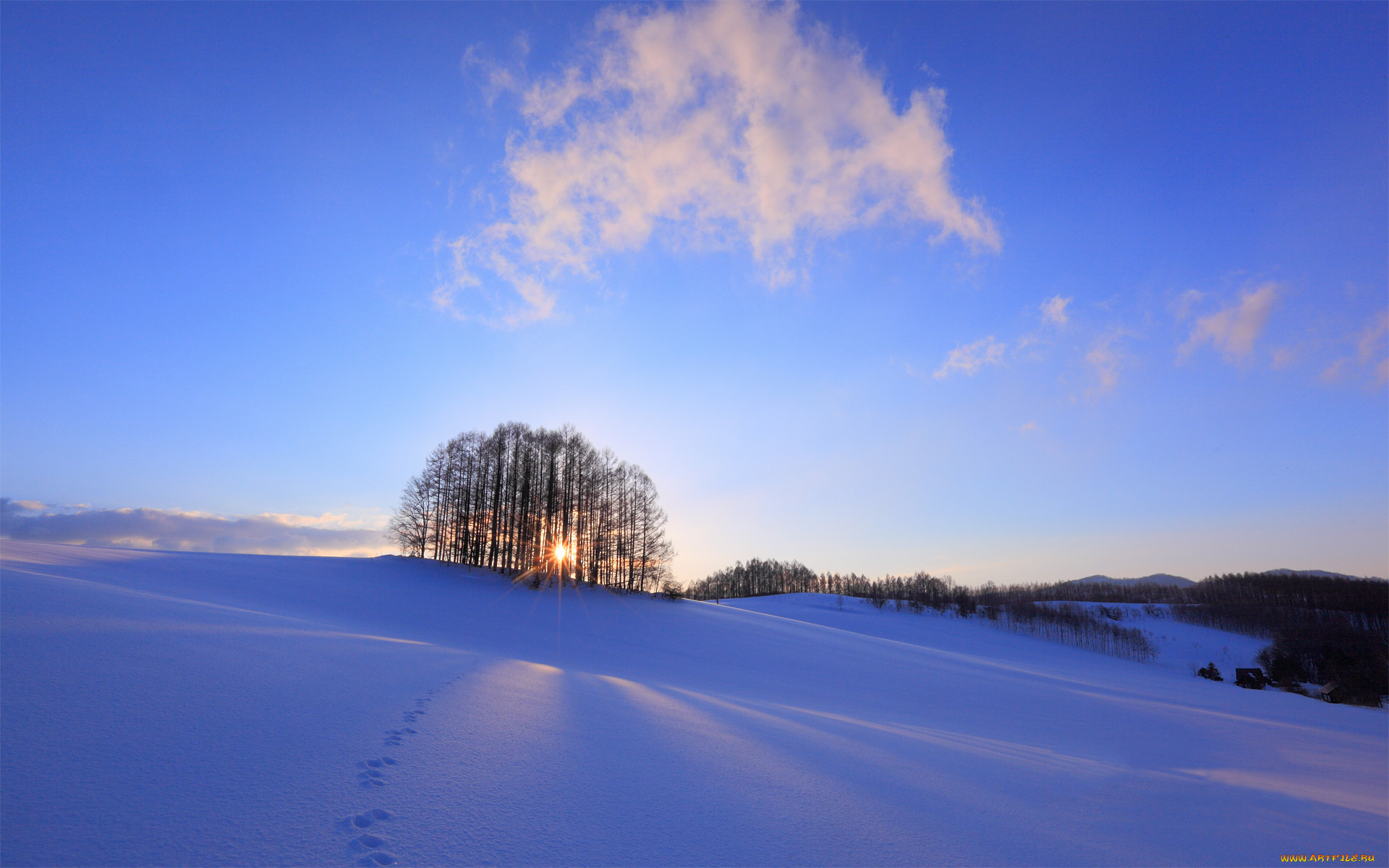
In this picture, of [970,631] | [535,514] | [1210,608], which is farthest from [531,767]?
[1210,608]

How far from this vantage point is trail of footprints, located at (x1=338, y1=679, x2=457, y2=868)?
300 centimetres

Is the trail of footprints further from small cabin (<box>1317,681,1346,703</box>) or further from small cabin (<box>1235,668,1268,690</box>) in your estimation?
small cabin (<box>1235,668,1268,690</box>)

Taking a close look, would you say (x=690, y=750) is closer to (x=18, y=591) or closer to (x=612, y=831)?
(x=612, y=831)

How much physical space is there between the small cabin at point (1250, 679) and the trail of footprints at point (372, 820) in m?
53.6

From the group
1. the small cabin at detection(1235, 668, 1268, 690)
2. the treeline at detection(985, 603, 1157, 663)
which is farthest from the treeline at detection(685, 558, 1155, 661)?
the small cabin at detection(1235, 668, 1268, 690)

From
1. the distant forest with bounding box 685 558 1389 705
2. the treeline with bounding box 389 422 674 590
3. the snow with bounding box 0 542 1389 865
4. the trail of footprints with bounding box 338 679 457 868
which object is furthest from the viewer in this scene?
the distant forest with bounding box 685 558 1389 705

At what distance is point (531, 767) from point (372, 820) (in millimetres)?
1367

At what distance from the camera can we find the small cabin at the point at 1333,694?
1348 inches

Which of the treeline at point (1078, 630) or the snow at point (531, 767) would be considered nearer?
the snow at point (531, 767)

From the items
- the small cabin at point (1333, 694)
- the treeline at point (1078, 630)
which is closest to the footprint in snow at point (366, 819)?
the small cabin at point (1333, 694)

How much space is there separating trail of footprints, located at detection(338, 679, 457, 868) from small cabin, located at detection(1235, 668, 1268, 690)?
5361 cm

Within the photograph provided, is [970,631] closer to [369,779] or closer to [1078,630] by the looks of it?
[1078,630]

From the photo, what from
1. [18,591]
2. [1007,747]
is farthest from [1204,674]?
[18,591]

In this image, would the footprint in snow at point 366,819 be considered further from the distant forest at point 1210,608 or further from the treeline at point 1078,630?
the treeline at point 1078,630
